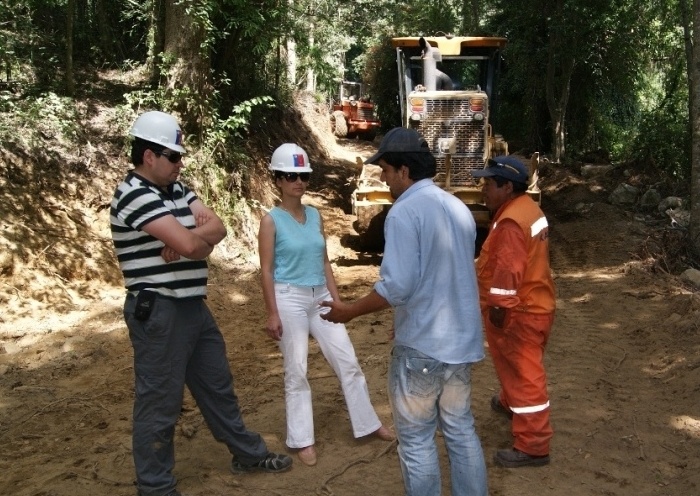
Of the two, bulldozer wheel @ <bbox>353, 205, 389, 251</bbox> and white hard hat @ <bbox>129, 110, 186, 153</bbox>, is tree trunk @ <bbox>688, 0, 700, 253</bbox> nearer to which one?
bulldozer wheel @ <bbox>353, 205, 389, 251</bbox>

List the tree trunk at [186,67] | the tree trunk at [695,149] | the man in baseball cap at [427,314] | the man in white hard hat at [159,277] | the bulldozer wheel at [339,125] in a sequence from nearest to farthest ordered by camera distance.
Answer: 1. the man in baseball cap at [427,314]
2. the man in white hard hat at [159,277]
3. the tree trunk at [695,149]
4. the tree trunk at [186,67]
5. the bulldozer wheel at [339,125]

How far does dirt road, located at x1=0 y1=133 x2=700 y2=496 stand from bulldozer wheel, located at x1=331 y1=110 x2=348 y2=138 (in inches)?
717

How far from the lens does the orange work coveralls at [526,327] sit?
3.80 metres

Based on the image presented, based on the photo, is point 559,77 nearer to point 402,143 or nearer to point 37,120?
point 37,120

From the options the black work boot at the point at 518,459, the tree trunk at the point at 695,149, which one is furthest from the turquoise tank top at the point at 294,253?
the tree trunk at the point at 695,149

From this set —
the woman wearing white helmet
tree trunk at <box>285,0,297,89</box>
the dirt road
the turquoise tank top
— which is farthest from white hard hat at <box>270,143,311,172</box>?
tree trunk at <box>285,0,297,89</box>

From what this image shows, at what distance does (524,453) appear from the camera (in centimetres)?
400

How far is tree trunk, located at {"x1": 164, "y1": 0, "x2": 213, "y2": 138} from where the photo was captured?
9.16 metres

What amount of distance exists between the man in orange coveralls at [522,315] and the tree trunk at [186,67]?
6099 mm

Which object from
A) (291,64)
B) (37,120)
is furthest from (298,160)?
(291,64)

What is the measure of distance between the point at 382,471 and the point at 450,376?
1275 millimetres

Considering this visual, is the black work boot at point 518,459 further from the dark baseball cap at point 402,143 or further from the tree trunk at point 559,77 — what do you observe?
the tree trunk at point 559,77

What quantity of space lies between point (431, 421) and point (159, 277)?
1.37m

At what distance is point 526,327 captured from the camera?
12.8ft
